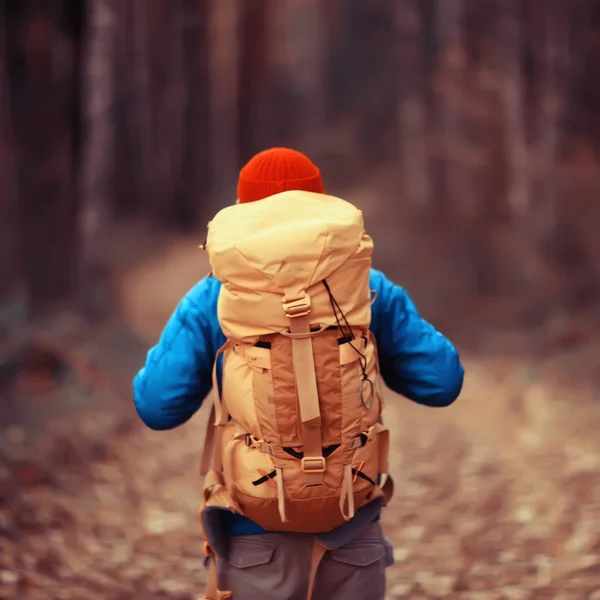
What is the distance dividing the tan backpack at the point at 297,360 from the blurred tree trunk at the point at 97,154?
7397 millimetres

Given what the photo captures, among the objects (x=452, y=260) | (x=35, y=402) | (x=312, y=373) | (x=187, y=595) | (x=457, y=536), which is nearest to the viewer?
(x=312, y=373)

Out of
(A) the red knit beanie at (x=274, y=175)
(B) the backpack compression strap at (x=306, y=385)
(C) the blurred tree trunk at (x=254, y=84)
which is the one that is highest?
(C) the blurred tree trunk at (x=254, y=84)

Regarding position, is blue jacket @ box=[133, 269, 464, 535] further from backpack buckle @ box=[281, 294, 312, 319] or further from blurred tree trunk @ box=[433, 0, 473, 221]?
blurred tree trunk @ box=[433, 0, 473, 221]

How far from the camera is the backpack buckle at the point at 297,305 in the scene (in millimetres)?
2051

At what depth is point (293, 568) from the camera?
7.80 ft

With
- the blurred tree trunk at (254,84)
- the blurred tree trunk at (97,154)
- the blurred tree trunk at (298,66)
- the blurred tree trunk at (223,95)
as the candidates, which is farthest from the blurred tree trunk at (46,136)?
the blurred tree trunk at (298,66)

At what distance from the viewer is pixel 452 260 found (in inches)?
415

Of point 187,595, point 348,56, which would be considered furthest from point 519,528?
point 348,56

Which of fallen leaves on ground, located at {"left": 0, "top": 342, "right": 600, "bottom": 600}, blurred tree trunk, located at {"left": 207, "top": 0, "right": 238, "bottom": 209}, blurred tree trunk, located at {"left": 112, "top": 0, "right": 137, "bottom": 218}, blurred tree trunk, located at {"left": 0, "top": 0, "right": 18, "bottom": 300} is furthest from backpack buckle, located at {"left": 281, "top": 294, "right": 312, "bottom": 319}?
blurred tree trunk, located at {"left": 207, "top": 0, "right": 238, "bottom": 209}

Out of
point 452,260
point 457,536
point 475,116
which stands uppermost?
point 475,116

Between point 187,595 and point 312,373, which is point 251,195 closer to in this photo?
point 312,373

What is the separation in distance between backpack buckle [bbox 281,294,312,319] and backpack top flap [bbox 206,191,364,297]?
2 cm

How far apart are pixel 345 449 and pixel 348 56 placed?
10.3 metres

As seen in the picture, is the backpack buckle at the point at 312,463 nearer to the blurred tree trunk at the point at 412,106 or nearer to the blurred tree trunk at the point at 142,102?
the blurred tree trunk at the point at 142,102
